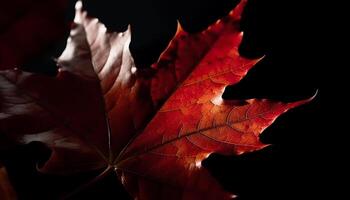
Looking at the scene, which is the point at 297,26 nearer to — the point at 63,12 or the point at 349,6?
the point at 349,6

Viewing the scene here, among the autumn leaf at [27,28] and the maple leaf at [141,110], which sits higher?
the autumn leaf at [27,28]

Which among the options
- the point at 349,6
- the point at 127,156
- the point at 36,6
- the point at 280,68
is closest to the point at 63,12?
the point at 36,6

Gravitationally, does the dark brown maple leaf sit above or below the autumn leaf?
below

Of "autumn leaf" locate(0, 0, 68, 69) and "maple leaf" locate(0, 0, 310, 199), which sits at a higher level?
"autumn leaf" locate(0, 0, 68, 69)
